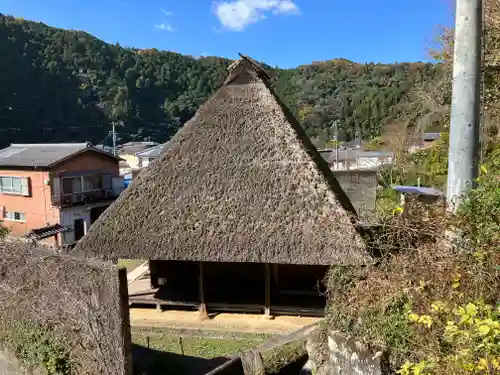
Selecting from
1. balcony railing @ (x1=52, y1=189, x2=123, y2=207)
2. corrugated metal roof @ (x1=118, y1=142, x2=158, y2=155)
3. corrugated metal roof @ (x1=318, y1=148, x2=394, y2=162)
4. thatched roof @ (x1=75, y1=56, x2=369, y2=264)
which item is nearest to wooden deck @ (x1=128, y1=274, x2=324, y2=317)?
thatched roof @ (x1=75, y1=56, x2=369, y2=264)

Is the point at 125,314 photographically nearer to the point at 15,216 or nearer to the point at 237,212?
the point at 237,212

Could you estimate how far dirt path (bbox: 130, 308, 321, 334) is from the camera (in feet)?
32.6

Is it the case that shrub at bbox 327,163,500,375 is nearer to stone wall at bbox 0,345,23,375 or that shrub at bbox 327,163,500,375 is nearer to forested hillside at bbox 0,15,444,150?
stone wall at bbox 0,345,23,375

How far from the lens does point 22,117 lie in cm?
4894

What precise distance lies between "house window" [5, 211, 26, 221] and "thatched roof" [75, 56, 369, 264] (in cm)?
1751

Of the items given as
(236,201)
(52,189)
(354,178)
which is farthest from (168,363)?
(52,189)

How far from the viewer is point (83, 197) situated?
2484cm

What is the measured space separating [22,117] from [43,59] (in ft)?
42.4

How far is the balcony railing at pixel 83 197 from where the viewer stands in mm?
23281

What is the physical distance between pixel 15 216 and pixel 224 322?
65.9 feet

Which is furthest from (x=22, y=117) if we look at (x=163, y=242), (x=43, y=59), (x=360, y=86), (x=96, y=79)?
(x=360, y=86)

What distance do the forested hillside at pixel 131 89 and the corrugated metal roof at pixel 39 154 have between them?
22513 millimetres

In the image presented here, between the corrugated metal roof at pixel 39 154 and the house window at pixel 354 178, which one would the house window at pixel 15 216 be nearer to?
the corrugated metal roof at pixel 39 154

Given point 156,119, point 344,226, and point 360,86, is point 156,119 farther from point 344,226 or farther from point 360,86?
point 344,226
